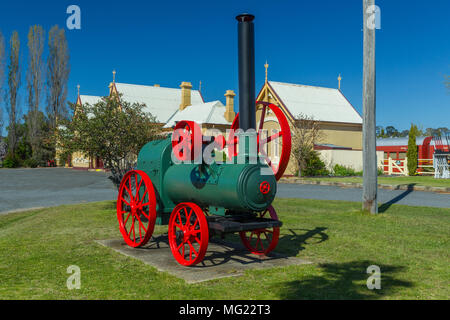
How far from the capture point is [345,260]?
6.61 metres

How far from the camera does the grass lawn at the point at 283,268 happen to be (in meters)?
4.98

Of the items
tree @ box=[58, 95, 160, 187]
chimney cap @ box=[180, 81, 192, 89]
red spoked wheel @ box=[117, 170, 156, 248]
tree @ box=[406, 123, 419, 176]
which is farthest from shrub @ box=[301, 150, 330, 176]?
red spoked wheel @ box=[117, 170, 156, 248]

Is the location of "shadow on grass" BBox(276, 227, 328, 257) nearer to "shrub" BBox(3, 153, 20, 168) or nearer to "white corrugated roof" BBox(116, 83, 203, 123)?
"white corrugated roof" BBox(116, 83, 203, 123)

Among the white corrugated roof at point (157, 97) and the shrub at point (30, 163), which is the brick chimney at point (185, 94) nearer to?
the white corrugated roof at point (157, 97)

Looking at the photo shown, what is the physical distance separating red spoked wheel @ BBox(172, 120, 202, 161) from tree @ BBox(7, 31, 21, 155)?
51993 mm

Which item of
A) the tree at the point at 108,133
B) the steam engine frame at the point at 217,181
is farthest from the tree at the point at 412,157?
the steam engine frame at the point at 217,181

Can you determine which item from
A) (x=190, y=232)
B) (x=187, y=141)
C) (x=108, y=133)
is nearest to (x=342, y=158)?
(x=108, y=133)

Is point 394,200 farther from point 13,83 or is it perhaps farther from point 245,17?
point 13,83

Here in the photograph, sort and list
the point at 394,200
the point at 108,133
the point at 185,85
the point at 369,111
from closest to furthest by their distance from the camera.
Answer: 1. the point at 108,133
2. the point at 369,111
3. the point at 394,200
4. the point at 185,85

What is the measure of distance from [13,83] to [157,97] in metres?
21.2

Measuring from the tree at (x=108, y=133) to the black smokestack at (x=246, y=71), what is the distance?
6099mm

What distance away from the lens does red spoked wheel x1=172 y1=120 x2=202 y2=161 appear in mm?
6422

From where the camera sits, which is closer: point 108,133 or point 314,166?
point 108,133

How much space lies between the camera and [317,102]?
108 ft
